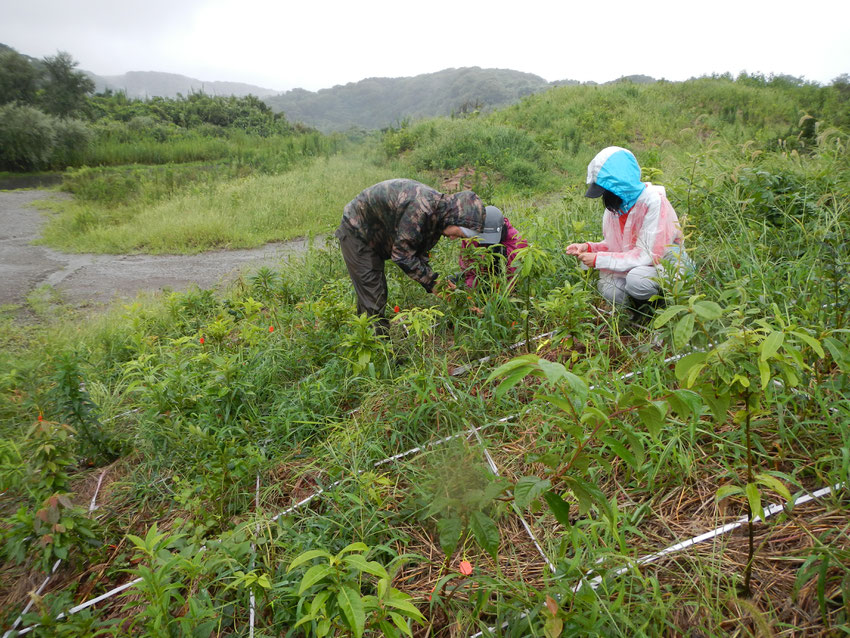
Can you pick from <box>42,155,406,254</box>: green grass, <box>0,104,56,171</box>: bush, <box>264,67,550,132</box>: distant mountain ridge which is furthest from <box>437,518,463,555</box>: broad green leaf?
<box>264,67,550,132</box>: distant mountain ridge

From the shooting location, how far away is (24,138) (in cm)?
1416

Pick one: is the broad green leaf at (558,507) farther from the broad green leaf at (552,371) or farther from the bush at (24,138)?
the bush at (24,138)

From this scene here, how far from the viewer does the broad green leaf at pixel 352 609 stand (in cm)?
111

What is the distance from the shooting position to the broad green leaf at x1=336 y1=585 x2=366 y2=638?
1.11 metres

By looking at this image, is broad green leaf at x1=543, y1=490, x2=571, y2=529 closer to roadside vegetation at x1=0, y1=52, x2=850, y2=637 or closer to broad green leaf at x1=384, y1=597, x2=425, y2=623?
roadside vegetation at x1=0, y1=52, x2=850, y2=637

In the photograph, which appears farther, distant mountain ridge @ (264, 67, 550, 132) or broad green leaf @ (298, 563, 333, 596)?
distant mountain ridge @ (264, 67, 550, 132)

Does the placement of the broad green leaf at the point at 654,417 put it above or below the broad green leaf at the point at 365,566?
above

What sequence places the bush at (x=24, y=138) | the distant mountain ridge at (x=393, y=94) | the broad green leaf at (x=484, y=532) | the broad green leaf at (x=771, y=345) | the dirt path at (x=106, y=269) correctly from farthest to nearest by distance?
the distant mountain ridge at (x=393, y=94)
the bush at (x=24, y=138)
the dirt path at (x=106, y=269)
the broad green leaf at (x=484, y=532)
the broad green leaf at (x=771, y=345)

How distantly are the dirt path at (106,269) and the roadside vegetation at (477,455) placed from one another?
219 centimetres

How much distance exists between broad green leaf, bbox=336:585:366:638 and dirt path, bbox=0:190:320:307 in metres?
5.93

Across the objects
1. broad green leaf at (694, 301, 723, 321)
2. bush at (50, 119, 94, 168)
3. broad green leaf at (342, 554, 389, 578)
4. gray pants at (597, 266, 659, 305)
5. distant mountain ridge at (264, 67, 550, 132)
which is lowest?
broad green leaf at (342, 554, 389, 578)

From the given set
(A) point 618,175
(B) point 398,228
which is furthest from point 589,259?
(B) point 398,228

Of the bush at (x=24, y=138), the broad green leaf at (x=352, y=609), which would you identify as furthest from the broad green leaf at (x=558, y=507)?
the bush at (x=24, y=138)

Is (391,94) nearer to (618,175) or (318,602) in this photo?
(618,175)
